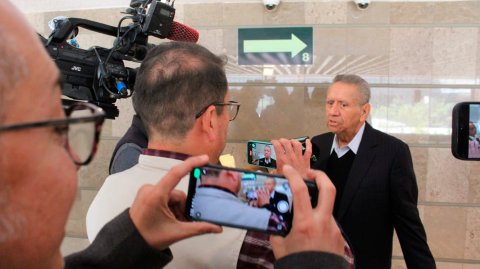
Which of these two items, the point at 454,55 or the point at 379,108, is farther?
the point at 379,108

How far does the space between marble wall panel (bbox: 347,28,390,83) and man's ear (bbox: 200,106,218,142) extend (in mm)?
2427

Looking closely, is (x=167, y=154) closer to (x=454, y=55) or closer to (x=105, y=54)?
(x=105, y=54)

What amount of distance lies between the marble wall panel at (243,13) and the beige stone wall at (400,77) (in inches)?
0.4

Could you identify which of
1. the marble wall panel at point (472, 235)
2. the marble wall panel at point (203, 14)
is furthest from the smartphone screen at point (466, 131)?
the marble wall panel at point (203, 14)

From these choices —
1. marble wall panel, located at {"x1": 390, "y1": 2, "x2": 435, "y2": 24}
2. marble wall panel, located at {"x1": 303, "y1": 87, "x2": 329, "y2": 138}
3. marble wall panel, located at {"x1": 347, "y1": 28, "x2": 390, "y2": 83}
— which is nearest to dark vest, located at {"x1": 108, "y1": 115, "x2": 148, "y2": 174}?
marble wall panel, located at {"x1": 303, "y1": 87, "x2": 329, "y2": 138}

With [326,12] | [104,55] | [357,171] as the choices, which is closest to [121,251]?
[104,55]

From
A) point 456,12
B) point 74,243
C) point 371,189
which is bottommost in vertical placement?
point 74,243

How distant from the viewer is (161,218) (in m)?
0.69

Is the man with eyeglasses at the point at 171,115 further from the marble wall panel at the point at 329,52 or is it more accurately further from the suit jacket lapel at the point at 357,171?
the marble wall panel at the point at 329,52

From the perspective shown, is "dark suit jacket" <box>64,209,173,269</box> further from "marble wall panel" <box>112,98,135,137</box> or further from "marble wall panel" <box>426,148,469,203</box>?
"marble wall panel" <box>426,148,469,203</box>

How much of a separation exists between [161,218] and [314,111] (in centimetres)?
276

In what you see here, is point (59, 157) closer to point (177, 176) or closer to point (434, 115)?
point (177, 176)

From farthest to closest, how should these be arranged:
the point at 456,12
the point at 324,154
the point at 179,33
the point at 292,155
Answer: the point at 456,12 < the point at 324,154 < the point at 179,33 < the point at 292,155

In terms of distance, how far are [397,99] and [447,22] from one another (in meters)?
0.87
